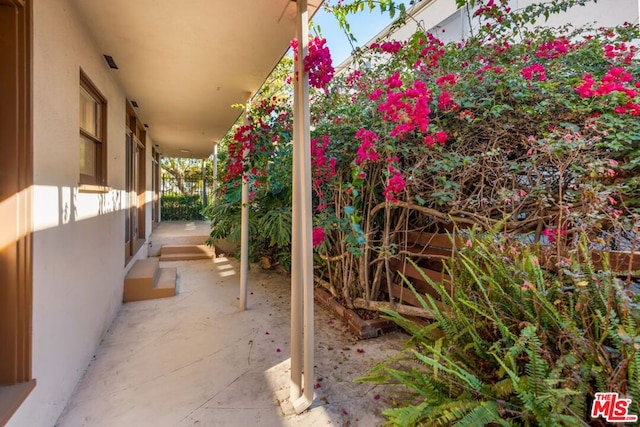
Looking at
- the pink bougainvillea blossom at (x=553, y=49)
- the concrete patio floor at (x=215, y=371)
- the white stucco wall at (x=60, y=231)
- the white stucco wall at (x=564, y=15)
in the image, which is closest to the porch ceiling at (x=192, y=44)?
the white stucco wall at (x=60, y=231)

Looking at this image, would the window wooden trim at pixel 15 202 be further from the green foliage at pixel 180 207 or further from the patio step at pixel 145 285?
the green foliage at pixel 180 207

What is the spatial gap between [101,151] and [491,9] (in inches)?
159

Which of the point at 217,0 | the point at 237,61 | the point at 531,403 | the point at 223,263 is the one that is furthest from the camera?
the point at 223,263

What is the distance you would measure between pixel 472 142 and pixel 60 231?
9.98ft

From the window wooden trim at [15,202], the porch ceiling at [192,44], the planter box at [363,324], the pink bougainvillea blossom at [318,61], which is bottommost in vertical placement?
the planter box at [363,324]

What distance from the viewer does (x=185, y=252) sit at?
6.21m

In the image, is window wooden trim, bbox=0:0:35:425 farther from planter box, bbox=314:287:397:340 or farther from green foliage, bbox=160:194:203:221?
green foliage, bbox=160:194:203:221

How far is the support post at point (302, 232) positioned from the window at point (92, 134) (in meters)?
1.85

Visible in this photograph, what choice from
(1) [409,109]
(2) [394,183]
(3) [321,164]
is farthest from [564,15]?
(3) [321,164]

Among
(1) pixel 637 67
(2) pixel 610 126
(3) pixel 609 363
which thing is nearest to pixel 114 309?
(3) pixel 609 363

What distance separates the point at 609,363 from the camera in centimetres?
124

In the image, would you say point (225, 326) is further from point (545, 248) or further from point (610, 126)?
point (610, 126)

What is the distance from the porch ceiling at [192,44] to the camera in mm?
2146

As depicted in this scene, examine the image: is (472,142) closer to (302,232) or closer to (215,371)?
(302,232)
